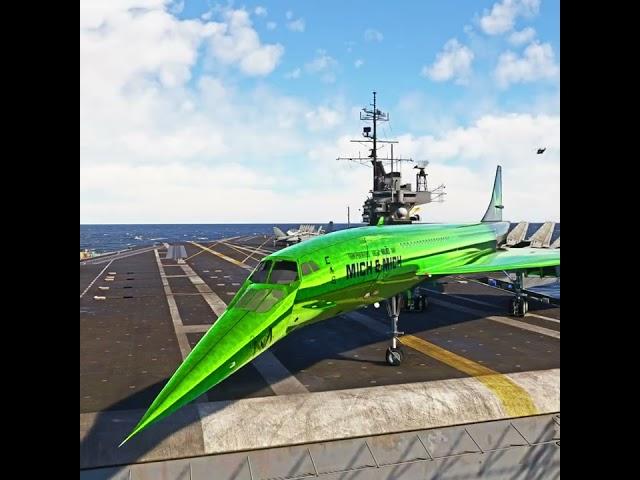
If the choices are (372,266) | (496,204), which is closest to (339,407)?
(372,266)

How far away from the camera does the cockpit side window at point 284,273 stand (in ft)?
55.8

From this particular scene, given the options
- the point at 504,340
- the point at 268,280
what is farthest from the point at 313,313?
the point at 504,340

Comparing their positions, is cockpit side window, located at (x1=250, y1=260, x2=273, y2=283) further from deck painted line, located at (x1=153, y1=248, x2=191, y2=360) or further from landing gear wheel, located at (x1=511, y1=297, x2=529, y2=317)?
landing gear wheel, located at (x1=511, y1=297, x2=529, y2=317)

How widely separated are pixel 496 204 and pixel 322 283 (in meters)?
23.5

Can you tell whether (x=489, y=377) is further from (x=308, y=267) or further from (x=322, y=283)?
(x=308, y=267)

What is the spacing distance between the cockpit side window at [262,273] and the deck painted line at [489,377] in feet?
31.2

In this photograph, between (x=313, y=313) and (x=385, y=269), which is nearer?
(x=313, y=313)

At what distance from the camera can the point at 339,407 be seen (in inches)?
669

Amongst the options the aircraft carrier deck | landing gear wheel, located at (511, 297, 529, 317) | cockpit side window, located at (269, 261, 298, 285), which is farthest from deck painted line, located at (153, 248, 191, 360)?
landing gear wheel, located at (511, 297, 529, 317)

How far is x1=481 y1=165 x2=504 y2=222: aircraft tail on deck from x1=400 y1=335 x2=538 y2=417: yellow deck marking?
14488mm

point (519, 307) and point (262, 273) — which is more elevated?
point (262, 273)
